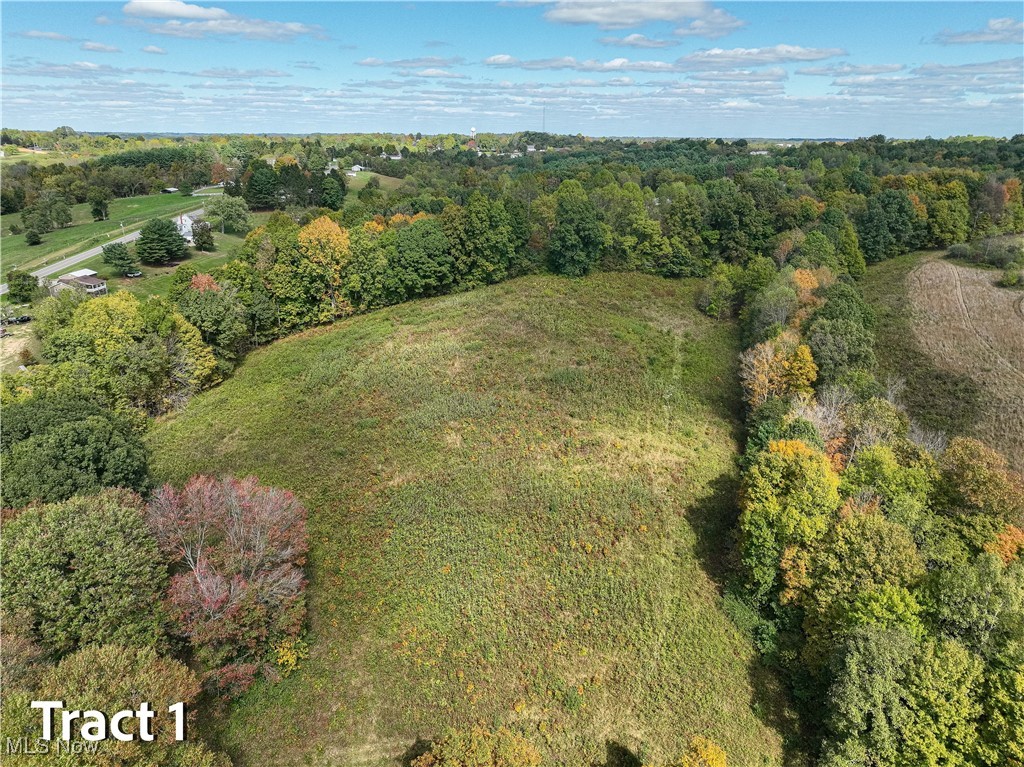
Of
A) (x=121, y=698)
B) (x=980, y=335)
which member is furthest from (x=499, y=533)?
(x=980, y=335)

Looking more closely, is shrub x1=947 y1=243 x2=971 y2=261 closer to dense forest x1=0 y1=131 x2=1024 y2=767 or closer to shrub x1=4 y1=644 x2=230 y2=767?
dense forest x1=0 y1=131 x2=1024 y2=767

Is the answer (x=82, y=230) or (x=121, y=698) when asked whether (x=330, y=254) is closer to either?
(x=121, y=698)

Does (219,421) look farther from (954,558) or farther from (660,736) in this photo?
(954,558)

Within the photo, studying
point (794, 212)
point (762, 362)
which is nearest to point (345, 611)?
point (762, 362)

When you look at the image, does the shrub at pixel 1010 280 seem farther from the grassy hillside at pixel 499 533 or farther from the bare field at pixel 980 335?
the grassy hillside at pixel 499 533

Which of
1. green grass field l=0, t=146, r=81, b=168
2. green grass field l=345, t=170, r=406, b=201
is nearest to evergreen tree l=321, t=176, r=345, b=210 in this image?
green grass field l=345, t=170, r=406, b=201

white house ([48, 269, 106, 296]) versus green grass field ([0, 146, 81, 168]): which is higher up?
green grass field ([0, 146, 81, 168])
